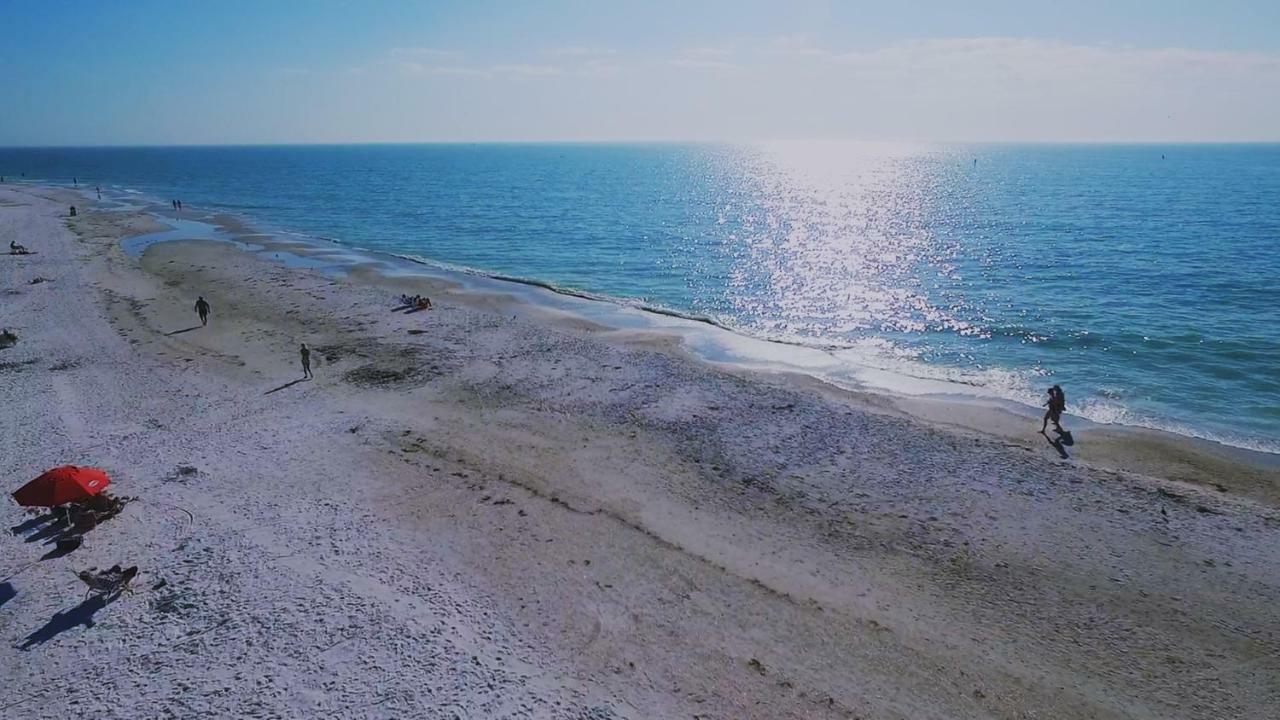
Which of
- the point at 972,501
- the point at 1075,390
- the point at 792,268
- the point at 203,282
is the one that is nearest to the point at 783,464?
the point at 972,501

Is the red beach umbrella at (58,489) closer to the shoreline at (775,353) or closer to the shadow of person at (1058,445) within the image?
the shoreline at (775,353)

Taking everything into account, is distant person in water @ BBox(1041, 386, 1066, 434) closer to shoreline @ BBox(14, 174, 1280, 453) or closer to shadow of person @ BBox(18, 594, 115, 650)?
shoreline @ BBox(14, 174, 1280, 453)

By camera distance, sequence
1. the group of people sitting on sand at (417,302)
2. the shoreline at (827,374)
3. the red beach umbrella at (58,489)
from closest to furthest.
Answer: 1. the red beach umbrella at (58,489)
2. the shoreline at (827,374)
3. the group of people sitting on sand at (417,302)

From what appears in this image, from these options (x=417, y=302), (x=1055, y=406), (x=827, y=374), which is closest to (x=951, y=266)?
(x=827, y=374)

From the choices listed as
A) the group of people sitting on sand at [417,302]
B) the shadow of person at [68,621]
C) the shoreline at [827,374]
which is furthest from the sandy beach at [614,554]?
the group of people sitting on sand at [417,302]

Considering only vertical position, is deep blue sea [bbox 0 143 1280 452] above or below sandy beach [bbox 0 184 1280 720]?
above

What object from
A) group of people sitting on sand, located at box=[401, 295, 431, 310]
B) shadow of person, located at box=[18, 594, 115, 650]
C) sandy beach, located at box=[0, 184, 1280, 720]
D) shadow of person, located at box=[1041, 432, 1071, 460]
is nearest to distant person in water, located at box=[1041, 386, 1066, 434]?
shadow of person, located at box=[1041, 432, 1071, 460]
